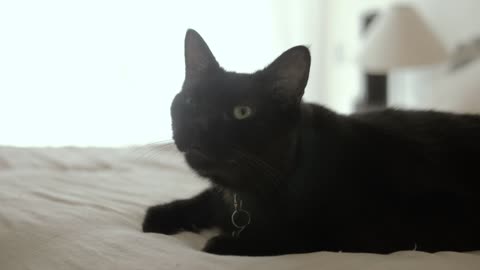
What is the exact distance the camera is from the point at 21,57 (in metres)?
2.41

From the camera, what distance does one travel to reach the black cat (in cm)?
94

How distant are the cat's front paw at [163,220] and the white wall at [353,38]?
190 cm

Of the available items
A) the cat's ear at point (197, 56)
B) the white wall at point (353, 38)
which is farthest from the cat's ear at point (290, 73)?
the white wall at point (353, 38)

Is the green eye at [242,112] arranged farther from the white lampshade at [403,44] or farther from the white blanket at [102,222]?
the white lampshade at [403,44]

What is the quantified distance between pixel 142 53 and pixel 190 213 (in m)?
1.72

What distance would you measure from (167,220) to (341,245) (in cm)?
37

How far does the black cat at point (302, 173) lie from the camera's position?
944mm

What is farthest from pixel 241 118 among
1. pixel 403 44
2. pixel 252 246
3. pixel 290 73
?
pixel 403 44

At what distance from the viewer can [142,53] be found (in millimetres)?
2664

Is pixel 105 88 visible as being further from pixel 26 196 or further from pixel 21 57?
pixel 26 196

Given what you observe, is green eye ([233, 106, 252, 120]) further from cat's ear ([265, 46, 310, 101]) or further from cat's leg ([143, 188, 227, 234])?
cat's leg ([143, 188, 227, 234])

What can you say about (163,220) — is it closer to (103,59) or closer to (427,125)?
(427,125)

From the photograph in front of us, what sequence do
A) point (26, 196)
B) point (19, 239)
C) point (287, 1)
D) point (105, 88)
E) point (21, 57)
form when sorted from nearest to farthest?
1. point (19, 239)
2. point (26, 196)
3. point (21, 57)
4. point (105, 88)
5. point (287, 1)

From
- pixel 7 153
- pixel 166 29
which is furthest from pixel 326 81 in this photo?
pixel 7 153
